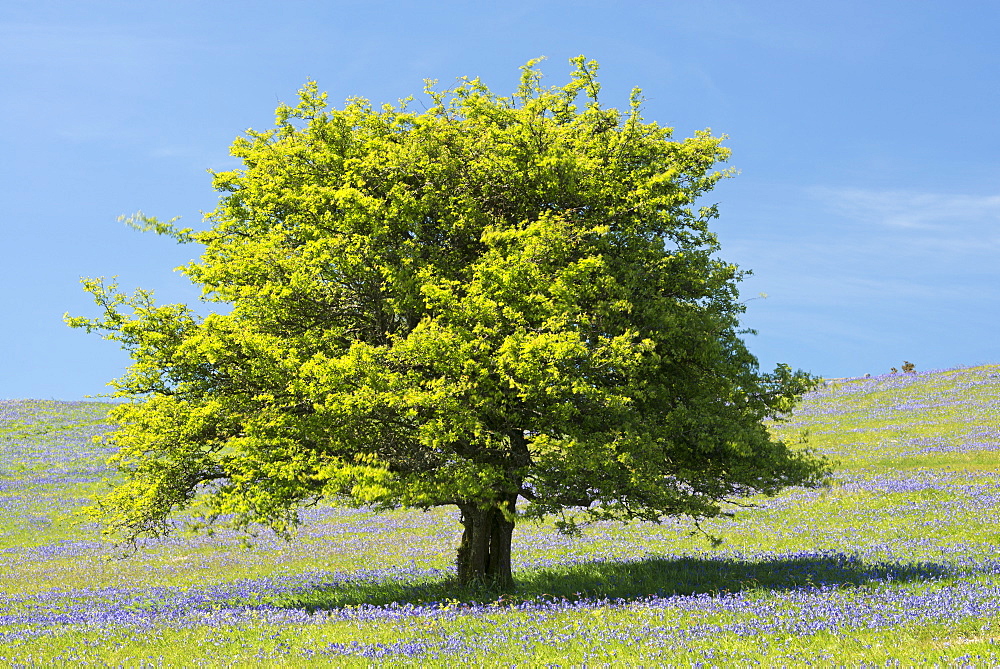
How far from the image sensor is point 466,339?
49.2 ft

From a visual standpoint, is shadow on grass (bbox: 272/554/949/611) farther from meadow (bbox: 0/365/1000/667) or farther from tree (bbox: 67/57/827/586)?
tree (bbox: 67/57/827/586)

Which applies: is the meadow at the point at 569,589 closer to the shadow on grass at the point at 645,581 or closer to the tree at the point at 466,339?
the shadow on grass at the point at 645,581

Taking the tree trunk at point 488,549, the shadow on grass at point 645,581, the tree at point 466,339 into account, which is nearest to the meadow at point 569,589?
the shadow on grass at point 645,581

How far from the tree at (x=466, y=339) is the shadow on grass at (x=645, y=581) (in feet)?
4.25

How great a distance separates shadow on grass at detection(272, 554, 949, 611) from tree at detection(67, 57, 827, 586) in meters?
1.30

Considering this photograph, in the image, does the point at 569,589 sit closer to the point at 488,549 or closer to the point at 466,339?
the point at 488,549

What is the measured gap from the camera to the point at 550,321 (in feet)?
48.0

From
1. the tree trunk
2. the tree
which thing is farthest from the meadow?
the tree

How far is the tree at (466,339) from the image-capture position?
1520cm

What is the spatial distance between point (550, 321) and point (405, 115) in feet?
22.8

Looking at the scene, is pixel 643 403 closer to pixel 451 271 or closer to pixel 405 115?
pixel 451 271

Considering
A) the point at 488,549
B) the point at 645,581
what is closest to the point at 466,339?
the point at 488,549

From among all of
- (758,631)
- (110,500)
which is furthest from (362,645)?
(110,500)

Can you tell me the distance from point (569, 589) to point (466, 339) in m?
6.81
